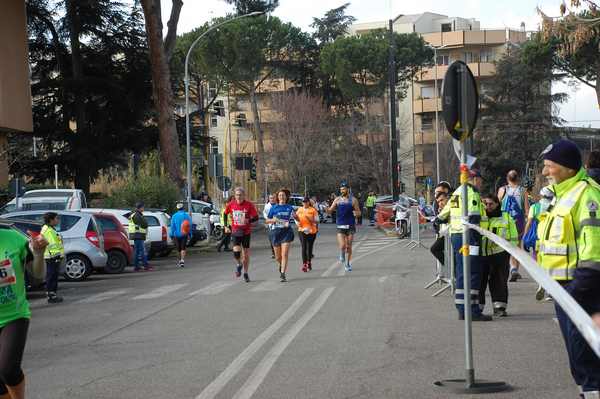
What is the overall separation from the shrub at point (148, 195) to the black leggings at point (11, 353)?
29.9 metres

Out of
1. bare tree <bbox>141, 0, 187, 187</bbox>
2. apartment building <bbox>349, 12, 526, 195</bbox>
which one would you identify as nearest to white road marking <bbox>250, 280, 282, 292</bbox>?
bare tree <bbox>141, 0, 187, 187</bbox>

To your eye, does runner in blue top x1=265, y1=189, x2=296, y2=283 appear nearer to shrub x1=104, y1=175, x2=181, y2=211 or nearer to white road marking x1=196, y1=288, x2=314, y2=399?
white road marking x1=196, y1=288, x2=314, y2=399

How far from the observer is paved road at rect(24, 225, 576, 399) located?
8.09m

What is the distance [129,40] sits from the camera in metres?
42.9

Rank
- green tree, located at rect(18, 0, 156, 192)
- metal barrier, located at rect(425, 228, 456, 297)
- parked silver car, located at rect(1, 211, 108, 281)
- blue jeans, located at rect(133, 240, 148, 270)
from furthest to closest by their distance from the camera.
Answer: green tree, located at rect(18, 0, 156, 192)
blue jeans, located at rect(133, 240, 148, 270)
parked silver car, located at rect(1, 211, 108, 281)
metal barrier, located at rect(425, 228, 456, 297)

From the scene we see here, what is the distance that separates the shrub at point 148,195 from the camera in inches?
1426

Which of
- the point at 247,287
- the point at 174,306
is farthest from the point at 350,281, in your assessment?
the point at 174,306

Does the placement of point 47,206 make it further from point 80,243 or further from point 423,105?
point 423,105

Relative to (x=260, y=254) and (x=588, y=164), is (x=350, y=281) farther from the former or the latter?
(x=260, y=254)

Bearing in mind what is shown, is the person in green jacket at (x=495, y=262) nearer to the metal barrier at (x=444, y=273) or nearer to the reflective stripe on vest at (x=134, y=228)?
the metal barrier at (x=444, y=273)

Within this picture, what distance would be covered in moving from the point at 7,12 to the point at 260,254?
38.9 feet

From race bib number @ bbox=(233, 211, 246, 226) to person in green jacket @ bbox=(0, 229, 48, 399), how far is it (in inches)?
478

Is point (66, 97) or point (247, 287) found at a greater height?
point (66, 97)

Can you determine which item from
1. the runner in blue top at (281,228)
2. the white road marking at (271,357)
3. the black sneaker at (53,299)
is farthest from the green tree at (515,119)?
the white road marking at (271,357)
